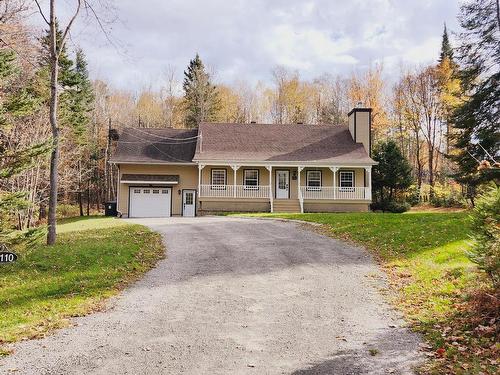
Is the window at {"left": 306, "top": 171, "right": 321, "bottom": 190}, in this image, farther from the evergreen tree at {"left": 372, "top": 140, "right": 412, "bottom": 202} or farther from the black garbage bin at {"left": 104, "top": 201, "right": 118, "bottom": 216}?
the black garbage bin at {"left": 104, "top": 201, "right": 118, "bottom": 216}


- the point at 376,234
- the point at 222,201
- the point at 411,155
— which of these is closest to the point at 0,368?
the point at 376,234

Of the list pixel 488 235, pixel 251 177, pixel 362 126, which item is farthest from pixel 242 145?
pixel 488 235

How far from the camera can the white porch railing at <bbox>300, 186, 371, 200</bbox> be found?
27.2 m

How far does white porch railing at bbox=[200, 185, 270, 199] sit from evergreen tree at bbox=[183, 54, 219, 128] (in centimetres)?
A: 1788

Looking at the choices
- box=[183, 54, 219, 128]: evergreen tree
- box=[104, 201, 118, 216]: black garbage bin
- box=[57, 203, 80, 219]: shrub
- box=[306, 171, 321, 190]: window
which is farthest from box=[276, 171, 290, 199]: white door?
box=[57, 203, 80, 219]: shrub

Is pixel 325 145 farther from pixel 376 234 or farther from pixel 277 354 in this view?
pixel 277 354

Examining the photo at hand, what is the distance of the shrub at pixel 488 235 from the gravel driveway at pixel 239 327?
159 cm

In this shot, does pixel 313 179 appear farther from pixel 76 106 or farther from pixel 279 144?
pixel 76 106

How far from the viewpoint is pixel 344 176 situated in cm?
2853

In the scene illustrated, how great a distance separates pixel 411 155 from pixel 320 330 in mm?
44560

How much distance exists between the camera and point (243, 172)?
93.1 feet

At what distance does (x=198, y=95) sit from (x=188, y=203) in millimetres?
20153

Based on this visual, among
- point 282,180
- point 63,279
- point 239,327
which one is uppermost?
point 282,180

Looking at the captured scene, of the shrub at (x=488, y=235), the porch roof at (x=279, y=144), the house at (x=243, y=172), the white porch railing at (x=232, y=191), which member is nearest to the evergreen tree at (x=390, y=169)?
the house at (x=243, y=172)
